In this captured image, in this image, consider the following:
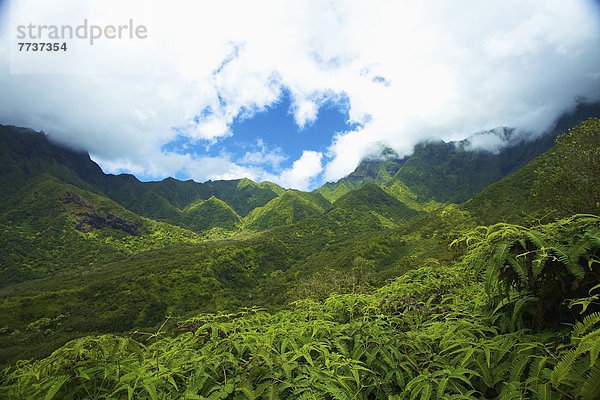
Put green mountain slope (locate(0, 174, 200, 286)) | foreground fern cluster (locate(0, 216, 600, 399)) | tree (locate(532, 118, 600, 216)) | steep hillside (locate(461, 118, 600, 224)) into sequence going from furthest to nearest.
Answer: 1. green mountain slope (locate(0, 174, 200, 286))
2. tree (locate(532, 118, 600, 216))
3. steep hillside (locate(461, 118, 600, 224))
4. foreground fern cluster (locate(0, 216, 600, 399))

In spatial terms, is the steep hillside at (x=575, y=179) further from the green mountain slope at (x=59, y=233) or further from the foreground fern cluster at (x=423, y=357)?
the green mountain slope at (x=59, y=233)

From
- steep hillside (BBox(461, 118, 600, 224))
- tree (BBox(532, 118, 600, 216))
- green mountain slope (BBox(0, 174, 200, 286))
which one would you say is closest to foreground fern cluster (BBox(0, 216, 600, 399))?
steep hillside (BBox(461, 118, 600, 224))

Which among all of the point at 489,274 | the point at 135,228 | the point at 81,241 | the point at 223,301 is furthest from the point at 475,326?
the point at 135,228

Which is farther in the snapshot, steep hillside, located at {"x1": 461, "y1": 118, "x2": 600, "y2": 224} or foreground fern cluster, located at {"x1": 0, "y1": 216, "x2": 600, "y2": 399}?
steep hillside, located at {"x1": 461, "y1": 118, "x2": 600, "y2": 224}

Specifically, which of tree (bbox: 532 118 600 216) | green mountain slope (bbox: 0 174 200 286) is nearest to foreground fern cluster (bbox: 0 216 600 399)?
tree (bbox: 532 118 600 216)

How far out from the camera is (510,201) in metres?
93.6

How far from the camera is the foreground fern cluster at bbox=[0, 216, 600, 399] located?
99.3 inches

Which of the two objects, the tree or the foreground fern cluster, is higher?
the tree

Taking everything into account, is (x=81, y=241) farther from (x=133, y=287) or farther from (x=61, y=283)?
(x=133, y=287)

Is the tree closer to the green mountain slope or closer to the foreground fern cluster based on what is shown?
the foreground fern cluster

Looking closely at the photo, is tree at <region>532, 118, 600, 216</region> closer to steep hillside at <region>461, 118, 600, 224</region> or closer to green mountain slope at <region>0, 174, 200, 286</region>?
steep hillside at <region>461, 118, 600, 224</region>

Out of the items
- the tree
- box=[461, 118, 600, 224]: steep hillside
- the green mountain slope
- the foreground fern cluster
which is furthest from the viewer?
the green mountain slope

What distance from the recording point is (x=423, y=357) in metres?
3.32

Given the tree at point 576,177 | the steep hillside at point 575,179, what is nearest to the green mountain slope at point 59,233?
the steep hillside at point 575,179
